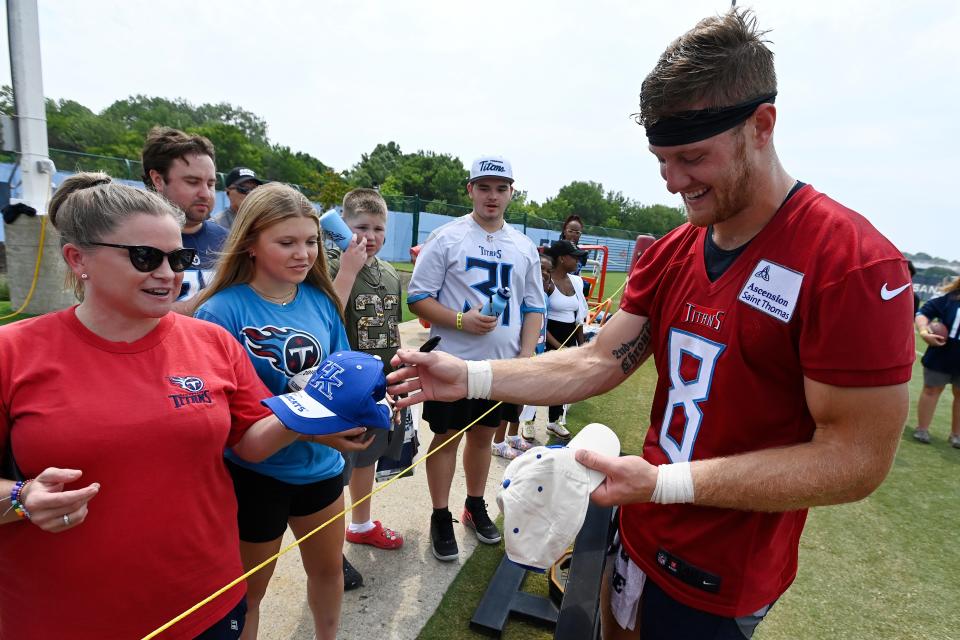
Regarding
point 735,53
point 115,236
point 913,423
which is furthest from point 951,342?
point 115,236

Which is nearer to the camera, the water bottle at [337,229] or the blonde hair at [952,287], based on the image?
the water bottle at [337,229]

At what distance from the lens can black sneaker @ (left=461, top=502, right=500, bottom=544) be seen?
3.54 meters

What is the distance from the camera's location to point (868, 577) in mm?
3607

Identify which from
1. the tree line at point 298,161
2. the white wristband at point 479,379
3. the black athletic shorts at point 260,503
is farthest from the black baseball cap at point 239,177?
the tree line at point 298,161

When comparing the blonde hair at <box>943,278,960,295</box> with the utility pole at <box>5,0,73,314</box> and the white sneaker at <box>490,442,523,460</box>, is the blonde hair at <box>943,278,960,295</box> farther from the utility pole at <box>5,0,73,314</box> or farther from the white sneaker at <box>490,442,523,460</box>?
the utility pole at <box>5,0,73,314</box>

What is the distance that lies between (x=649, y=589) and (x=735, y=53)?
1.77 metres

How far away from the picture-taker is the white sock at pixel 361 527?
11.0 feet

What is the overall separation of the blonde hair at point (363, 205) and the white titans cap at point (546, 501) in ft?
7.72

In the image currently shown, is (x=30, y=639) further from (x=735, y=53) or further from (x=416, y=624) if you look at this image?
(x=735, y=53)

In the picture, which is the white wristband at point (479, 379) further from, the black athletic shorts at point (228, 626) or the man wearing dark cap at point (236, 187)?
the man wearing dark cap at point (236, 187)

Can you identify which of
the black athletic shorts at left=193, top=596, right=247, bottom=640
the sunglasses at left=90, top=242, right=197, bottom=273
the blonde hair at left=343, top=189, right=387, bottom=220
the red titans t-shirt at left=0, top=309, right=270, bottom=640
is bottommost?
the black athletic shorts at left=193, top=596, right=247, bottom=640

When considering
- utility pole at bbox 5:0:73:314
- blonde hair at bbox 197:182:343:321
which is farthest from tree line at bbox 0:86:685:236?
blonde hair at bbox 197:182:343:321

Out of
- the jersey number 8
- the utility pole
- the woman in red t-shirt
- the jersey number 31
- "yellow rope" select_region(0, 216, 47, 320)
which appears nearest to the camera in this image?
the woman in red t-shirt

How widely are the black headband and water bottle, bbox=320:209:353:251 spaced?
213cm
